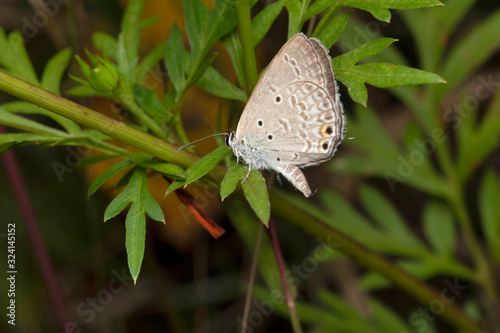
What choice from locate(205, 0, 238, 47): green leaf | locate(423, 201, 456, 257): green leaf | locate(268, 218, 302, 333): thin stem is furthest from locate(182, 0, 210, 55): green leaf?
locate(423, 201, 456, 257): green leaf

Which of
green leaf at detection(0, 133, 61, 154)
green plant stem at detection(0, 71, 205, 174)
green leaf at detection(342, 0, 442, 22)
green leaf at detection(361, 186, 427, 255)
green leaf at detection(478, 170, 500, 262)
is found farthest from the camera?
green leaf at detection(361, 186, 427, 255)

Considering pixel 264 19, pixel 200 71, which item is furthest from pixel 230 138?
pixel 264 19

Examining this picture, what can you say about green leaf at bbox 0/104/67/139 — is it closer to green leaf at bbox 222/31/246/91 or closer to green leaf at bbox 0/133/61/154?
green leaf at bbox 0/133/61/154

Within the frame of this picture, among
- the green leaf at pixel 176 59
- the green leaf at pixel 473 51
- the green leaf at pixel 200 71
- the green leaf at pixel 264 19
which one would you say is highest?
the green leaf at pixel 473 51

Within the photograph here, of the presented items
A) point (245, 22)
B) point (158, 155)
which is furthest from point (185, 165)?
point (245, 22)

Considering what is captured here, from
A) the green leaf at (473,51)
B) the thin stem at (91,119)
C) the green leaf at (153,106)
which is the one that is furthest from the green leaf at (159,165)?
the green leaf at (473,51)

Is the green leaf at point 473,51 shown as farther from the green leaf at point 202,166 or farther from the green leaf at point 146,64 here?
the green leaf at point 202,166
